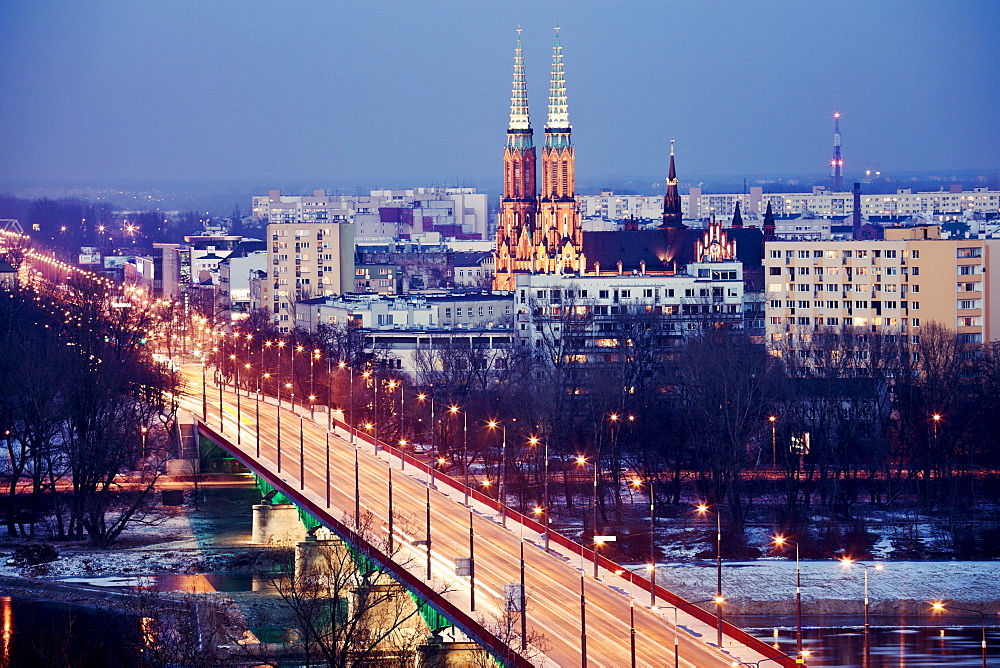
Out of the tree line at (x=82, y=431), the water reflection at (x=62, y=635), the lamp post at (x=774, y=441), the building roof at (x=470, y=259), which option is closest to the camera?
the water reflection at (x=62, y=635)

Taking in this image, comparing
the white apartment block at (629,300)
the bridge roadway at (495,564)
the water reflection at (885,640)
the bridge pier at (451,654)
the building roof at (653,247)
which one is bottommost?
the water reflection at (885,640)

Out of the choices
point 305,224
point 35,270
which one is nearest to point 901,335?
point 305,224

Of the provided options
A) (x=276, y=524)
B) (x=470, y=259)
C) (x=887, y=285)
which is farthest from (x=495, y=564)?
(x=470, y=259)

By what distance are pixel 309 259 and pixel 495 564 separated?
3426 inches

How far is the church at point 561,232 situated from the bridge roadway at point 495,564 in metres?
60.9

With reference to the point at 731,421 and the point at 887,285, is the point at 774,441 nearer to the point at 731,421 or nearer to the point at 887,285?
the point at 731,421

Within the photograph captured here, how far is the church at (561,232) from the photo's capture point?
118125 mm

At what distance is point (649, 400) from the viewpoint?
221ft

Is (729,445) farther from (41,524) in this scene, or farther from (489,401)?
(41,524)

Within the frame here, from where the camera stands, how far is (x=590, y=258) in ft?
393

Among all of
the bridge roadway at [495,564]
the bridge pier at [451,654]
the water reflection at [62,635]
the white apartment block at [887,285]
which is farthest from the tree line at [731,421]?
the bridge pier at [451,654]

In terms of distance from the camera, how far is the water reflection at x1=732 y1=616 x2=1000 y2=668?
139ft

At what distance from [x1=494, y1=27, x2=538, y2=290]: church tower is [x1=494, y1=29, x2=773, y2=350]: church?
6 centimetres

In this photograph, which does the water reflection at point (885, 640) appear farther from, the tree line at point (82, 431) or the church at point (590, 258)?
the church at point (590, 258)
